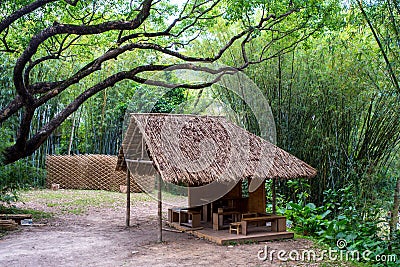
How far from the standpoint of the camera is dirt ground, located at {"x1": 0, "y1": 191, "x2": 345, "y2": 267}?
5680mm

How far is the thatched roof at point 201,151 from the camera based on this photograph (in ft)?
22.4

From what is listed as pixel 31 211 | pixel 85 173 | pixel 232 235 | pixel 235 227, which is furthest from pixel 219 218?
pixel 85 173

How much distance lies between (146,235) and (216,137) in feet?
6.51

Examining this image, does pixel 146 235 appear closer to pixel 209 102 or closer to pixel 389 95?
pixel 389 95

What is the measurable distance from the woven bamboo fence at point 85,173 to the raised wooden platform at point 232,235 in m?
7.26

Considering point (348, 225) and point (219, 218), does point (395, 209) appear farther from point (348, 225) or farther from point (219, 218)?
point (219, 218)

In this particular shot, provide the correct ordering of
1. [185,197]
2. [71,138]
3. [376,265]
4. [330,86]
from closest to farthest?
[376,265] < [330,86] < [185,197] < [71,138]

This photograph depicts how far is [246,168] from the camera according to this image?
7199 millimetres

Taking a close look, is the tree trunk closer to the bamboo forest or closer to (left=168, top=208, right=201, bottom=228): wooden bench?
the bamboo forest

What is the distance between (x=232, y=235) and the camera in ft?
23.0

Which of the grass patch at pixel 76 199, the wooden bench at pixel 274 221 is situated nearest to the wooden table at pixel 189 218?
the wooden bench at pixel 274 221

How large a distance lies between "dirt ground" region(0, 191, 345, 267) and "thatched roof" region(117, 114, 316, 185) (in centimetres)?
102

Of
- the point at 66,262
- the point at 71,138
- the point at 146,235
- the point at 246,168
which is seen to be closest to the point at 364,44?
the point at 246,168

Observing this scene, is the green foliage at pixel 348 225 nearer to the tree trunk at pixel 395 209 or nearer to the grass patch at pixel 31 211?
the tree trunk at pixel 395 209
